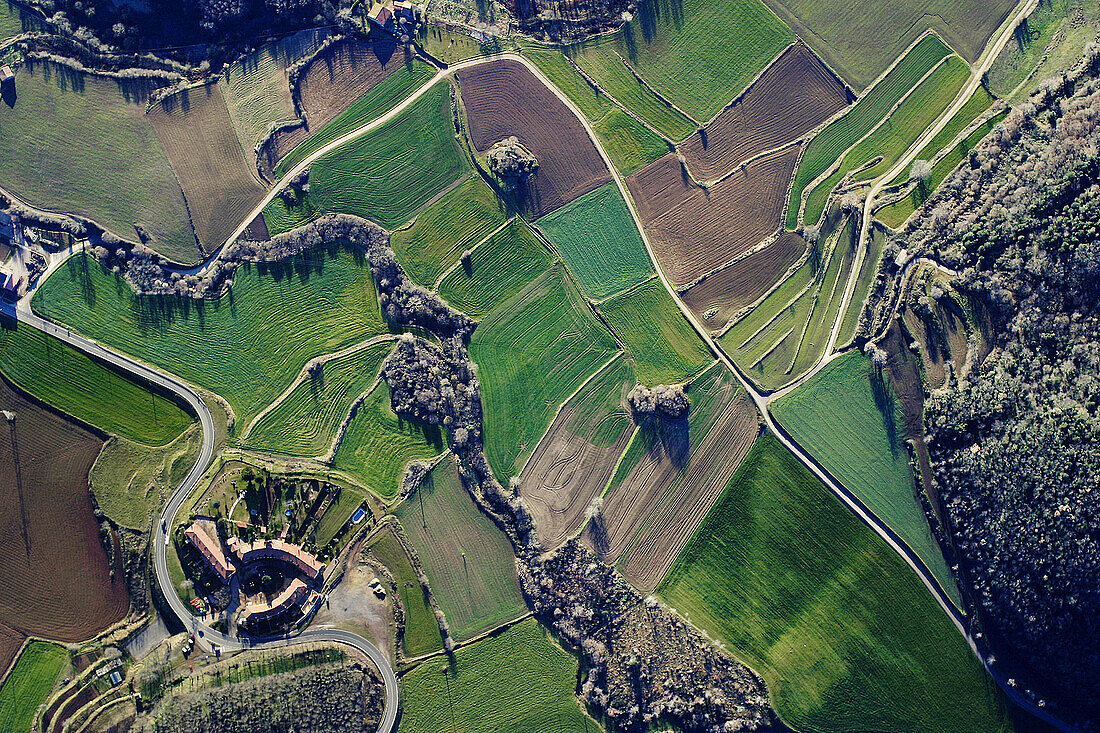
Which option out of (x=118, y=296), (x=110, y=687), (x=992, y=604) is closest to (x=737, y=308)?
(x=992, y=604)

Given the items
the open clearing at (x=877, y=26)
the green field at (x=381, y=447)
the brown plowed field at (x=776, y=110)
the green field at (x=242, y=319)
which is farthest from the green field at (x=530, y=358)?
the open clearing at (x=877, y=26)

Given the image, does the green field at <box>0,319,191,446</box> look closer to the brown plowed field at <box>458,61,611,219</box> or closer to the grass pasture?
the grass pasture

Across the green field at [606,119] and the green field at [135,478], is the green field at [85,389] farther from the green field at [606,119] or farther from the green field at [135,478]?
the green field at [606,119]

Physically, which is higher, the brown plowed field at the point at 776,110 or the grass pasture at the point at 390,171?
the grass pasture at the point at 390,171

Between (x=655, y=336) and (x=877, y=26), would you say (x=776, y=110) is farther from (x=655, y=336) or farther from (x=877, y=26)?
(x=655, y=336)

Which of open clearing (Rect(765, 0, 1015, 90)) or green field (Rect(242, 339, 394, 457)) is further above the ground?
open clearing (Rect(765, 0, 1015, 90))

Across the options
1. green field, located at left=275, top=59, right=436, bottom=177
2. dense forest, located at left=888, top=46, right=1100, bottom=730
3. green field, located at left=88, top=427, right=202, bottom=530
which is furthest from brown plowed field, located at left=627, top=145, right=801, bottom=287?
green field, located at left=88, top=427, right=202, bottom=530
